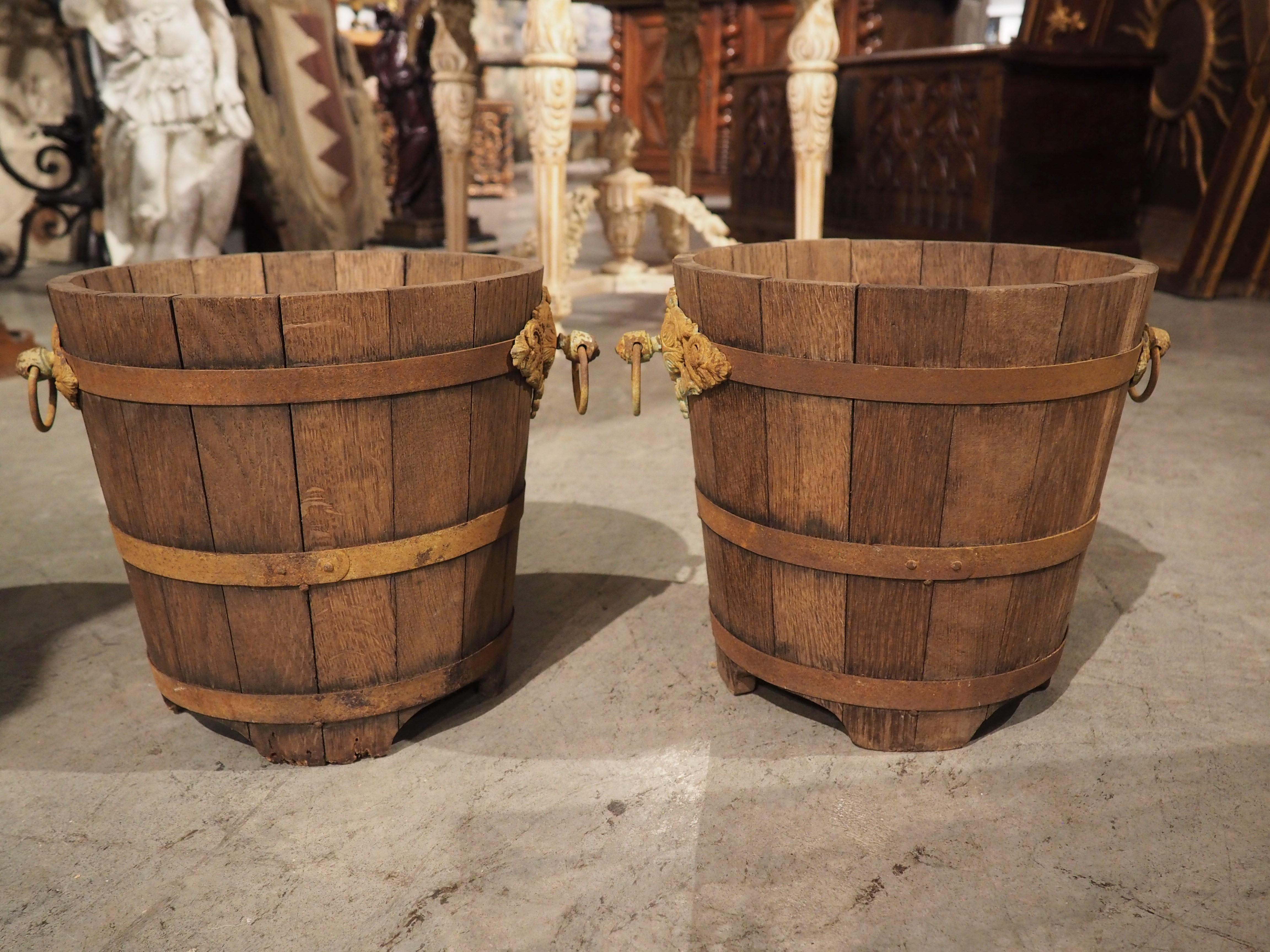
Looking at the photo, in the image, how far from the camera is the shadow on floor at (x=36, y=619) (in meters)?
2.13

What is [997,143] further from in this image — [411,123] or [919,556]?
[919,556]

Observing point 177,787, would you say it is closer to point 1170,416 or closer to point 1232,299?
point 1170,416

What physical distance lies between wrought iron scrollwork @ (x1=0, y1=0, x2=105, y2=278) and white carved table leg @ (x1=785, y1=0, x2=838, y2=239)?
14.1 ft

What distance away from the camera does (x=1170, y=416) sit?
3.75 m

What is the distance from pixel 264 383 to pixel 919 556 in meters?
1.06

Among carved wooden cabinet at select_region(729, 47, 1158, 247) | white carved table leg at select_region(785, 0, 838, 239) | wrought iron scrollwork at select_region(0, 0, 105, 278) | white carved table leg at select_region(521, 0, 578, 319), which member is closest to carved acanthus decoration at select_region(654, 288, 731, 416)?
white carved table leg at select_region(521, 0, 578, 319)

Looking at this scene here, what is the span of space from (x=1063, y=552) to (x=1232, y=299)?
5.03m

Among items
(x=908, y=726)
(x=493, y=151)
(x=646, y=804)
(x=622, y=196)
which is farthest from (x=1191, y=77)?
(x=493, y=151)

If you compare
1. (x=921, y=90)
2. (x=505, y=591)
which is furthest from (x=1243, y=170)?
(x=505, y=591)

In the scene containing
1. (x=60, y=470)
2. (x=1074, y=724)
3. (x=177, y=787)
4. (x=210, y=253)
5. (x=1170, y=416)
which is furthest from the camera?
(x=210, y=253)

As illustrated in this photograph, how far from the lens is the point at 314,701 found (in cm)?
177

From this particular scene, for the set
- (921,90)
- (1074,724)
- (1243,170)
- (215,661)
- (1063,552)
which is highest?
(921,90)

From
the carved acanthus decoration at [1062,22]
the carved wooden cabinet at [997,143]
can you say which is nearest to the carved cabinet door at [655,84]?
the carved acanthus decoration at [1062,22]

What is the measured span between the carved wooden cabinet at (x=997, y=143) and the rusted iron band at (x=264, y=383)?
501 cm
